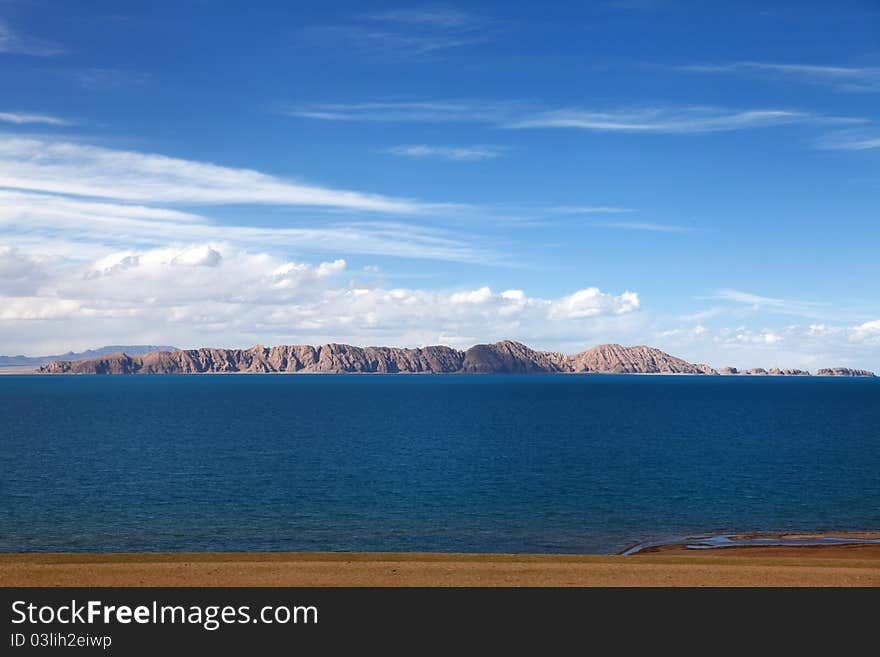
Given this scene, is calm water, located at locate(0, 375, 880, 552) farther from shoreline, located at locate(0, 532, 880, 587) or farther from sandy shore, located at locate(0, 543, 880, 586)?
sandy shore, located at locate(0, 543, 880, 586)

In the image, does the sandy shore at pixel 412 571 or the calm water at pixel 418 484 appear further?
the calm water at pixel 418 484

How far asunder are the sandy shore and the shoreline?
0.03m

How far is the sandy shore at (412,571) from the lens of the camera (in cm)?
2467

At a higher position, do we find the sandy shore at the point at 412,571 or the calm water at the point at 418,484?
the sandy shore at the point at 412,571

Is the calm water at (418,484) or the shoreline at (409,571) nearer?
the shoreline at (409,571)

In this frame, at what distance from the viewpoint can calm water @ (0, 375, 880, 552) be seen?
1806 inches

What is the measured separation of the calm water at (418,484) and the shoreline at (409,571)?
34.0ft

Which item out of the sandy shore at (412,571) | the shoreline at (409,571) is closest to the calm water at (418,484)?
the shoreline at (409,571)

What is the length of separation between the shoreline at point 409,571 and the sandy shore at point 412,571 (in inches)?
1.3

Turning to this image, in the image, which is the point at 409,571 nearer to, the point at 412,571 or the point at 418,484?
the point at 412,571

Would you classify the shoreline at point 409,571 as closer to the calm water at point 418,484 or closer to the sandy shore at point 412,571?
the sandy shore at point 412,571

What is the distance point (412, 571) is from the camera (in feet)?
87.4

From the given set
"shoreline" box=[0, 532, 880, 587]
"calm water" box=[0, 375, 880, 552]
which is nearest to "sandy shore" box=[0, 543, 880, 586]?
"shoreline" box=[0, 532, 880, 587]
